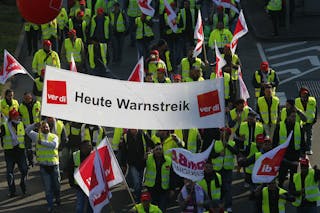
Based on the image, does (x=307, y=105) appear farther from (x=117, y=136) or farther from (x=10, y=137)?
(x=10, y=137)

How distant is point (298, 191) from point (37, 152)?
199 inches

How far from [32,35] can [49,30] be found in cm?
126

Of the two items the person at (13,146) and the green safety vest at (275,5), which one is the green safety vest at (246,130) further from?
the green safety vest at (275,5)

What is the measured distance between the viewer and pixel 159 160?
20891 millimetres

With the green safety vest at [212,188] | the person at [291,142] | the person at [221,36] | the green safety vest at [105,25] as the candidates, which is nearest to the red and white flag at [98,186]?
the green safety vest at [212,188]

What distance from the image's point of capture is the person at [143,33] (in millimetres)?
29625

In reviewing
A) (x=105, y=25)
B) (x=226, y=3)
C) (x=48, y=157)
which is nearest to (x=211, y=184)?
(x=48, y=157)

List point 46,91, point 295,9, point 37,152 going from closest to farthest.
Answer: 1. point 46,91
2. point 37,152
3. point 295,9

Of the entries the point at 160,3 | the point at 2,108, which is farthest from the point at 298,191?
the point at 160,3

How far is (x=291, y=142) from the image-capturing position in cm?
2194

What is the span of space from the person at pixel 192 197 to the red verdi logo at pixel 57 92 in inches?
111

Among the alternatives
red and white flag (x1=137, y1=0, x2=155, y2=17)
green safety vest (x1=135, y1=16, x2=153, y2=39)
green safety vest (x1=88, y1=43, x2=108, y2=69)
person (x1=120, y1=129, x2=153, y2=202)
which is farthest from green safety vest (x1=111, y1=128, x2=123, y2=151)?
green safety vest (x1=135, y1=16, x2=153, y2=39)

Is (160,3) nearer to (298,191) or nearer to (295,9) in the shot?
(295,9)

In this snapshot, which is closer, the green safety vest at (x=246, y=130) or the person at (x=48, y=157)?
the person at (x=48, y=157)
